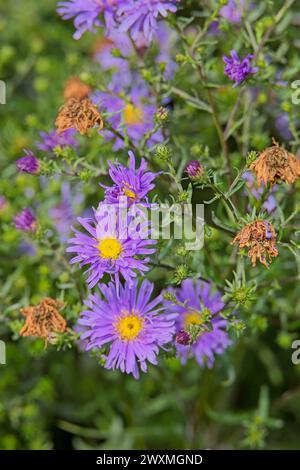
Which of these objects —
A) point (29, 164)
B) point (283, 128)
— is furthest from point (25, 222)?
point (283, 128)

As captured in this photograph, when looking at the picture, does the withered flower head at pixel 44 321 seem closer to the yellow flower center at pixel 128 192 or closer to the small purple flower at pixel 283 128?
the yellow flower center at pixel 128 192

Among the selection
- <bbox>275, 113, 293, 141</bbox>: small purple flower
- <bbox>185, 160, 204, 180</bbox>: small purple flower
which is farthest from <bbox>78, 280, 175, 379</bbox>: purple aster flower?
<bbox>275, 113, 293, 141</bbox>: small purple flower

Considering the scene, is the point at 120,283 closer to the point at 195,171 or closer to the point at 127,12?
the point at 195,171

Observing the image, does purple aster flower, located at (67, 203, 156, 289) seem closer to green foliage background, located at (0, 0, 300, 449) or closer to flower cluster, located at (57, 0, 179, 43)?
green foliage background, located at (0, 0, 300, 449)

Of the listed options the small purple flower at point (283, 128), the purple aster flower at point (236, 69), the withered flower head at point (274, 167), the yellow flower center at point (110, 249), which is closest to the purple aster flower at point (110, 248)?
the yellow flower center at point (110, 249)

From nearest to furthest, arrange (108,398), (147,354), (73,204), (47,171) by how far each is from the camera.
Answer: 1. (147,354)
2. (47,171)
3. (73,204)
4. (108,398)
